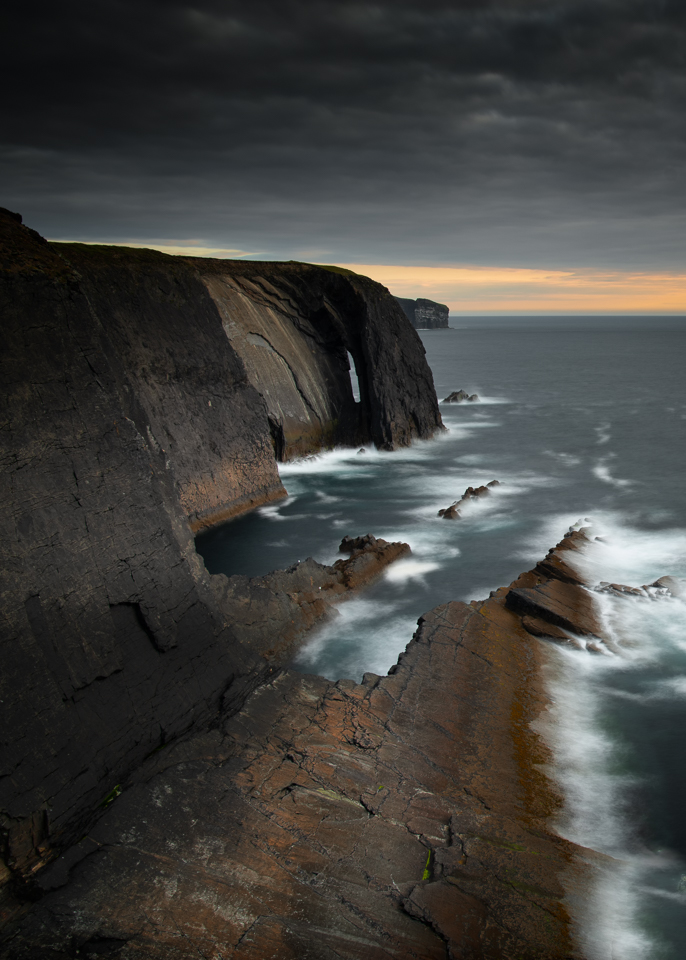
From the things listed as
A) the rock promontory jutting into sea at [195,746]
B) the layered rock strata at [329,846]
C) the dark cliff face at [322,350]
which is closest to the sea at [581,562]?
the rock promontory jutting into sea at [195,746]

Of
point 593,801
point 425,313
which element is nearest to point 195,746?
point 593,801

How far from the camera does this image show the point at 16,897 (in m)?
6.62

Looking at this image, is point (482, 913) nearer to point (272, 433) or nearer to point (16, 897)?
point (16, 897)

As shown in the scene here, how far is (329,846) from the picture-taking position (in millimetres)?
7188

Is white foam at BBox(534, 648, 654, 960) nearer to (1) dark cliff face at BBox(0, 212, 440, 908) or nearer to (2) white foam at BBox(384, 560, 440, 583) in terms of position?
(1) dark cliff face at BBox(0, 212, 440, 908)

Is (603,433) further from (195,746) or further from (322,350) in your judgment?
(195,746)

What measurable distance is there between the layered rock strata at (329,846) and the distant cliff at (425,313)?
498 feet

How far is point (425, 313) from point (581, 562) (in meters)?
161

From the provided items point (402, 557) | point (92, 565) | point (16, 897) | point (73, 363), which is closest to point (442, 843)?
point (16, 897)

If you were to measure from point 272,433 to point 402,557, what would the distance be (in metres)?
12.6

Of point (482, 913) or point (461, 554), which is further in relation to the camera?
point (461, 554)

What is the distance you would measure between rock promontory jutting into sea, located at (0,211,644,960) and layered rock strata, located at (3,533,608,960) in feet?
0.08

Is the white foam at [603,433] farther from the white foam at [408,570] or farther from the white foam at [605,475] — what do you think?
the white foam at [408,570]

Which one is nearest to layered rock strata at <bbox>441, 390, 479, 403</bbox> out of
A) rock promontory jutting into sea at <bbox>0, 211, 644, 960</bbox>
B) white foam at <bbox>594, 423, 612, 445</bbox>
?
white foam at <bbox>594, 423, 612, 445</bbox>
